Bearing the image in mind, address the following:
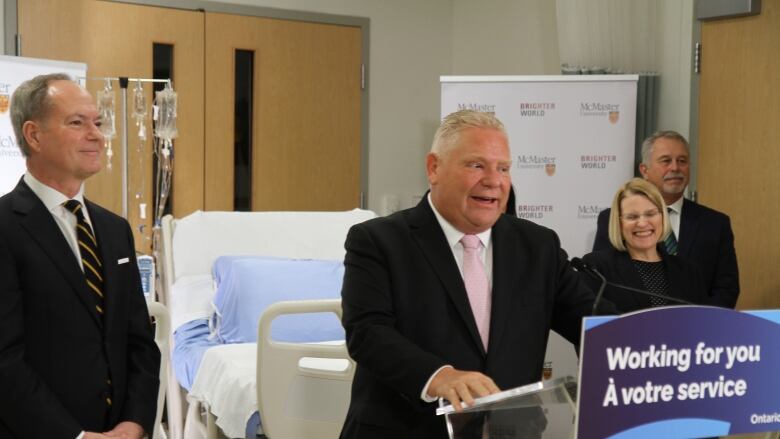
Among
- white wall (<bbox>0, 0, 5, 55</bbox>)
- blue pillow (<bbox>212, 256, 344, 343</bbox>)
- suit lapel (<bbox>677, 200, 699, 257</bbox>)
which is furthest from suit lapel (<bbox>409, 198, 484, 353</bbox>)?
white wall (<bbox>0, 0, 5, 55</bbox>)

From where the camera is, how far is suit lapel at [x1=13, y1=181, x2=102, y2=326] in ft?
6.90

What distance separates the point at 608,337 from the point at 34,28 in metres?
4.84

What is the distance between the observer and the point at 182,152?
5.96m

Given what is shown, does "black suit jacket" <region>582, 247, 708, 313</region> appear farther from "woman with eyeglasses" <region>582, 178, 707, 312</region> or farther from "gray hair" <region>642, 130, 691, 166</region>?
"gray hair" <region>642, 130, 691, 166</region>

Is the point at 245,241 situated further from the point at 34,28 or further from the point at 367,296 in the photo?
the point at 367,296

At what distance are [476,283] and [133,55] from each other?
435 cm

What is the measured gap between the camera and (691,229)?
3.97 m

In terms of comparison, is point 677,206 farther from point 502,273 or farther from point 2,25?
point 2,25

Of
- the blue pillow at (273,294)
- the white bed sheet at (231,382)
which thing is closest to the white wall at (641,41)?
the blue pillow at (273,294)

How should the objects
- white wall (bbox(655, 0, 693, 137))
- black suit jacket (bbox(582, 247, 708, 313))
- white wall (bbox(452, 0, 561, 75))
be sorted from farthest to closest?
white wall (bbox(452, 0, 561, 75)), white wall (bbox(655, 0, 693, 137)), black suit jacket (bbox(582, 247, 708, 313))

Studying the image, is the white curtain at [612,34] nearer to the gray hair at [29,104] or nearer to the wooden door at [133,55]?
the wooden door at [133,55]

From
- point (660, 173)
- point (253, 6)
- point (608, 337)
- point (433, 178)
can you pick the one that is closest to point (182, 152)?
point (253, 6)

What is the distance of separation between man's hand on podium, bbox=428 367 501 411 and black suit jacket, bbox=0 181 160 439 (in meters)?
0.91

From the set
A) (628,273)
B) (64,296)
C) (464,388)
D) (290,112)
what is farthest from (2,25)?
(464,388)
